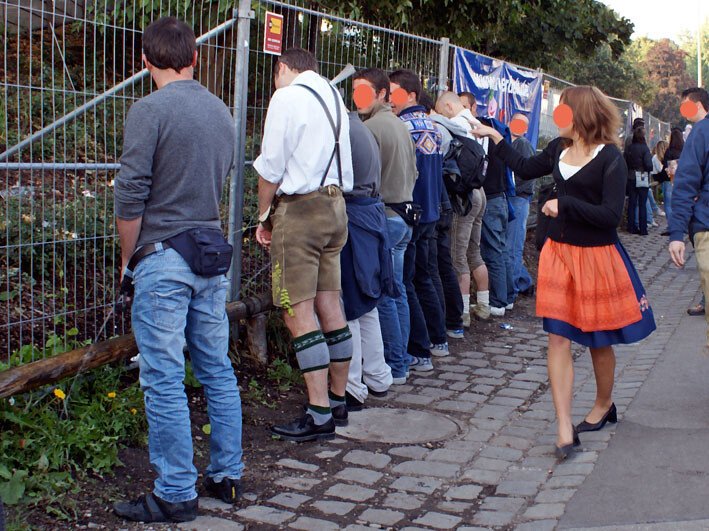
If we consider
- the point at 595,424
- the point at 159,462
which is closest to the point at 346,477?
the point at 159,462

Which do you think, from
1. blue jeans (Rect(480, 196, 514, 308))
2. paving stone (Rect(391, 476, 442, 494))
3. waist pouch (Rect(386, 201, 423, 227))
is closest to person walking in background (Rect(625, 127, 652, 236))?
blue jeans (Rect(480, 196, 514, 308))

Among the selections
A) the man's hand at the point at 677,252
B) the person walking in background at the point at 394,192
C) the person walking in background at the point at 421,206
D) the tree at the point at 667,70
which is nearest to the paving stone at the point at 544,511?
the man's hand at the point at 677,252

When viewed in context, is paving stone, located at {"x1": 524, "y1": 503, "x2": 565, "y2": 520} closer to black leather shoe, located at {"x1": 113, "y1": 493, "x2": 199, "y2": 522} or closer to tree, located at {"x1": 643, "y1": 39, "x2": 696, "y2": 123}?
black leather shoe, located at {"x1": 113, "y1": 493, "x2": 199, "y2": 522}

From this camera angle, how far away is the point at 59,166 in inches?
177

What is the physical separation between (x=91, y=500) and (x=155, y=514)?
35cm

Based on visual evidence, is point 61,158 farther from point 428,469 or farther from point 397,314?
point 397,314

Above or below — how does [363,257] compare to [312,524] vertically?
above

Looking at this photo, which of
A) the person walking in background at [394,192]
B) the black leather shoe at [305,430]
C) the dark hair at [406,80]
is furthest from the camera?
the dark hair at [406,80]

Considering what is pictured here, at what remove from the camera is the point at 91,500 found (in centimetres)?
406

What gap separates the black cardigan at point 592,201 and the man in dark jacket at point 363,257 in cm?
110

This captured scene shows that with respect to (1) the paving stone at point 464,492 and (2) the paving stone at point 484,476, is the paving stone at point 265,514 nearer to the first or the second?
(1) the paving stone at point 464,492

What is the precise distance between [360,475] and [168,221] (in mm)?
1657

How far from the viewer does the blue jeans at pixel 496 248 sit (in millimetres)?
8461

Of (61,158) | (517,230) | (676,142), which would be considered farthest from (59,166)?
(676,142)
